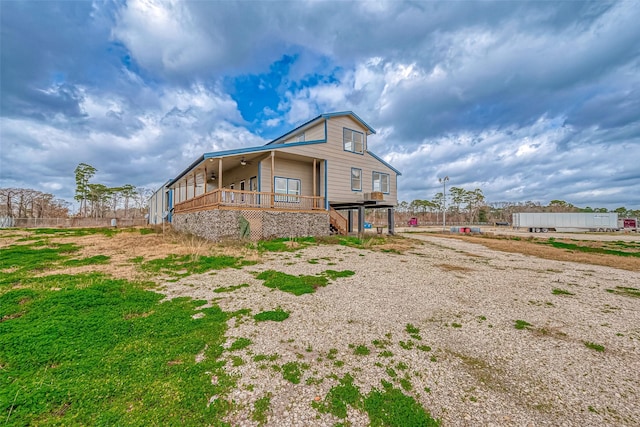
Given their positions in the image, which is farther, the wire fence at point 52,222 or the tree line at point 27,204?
the tree line at point 27,204

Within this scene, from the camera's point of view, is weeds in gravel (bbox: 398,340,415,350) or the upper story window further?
the upper story window

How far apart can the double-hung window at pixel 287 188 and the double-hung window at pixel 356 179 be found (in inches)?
155

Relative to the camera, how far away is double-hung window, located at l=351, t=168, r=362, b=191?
1885 centimetres

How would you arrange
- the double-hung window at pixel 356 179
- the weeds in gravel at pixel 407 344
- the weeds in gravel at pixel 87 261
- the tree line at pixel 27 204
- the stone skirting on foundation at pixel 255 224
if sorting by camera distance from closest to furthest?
the weeds in gravel at pixel 407 344
the weeds in gravel at pixel 87 261
the stone skirting on foundation at pixel 255 224
the double-hung window at pixel 356 179
the tree line at pixel 27 204

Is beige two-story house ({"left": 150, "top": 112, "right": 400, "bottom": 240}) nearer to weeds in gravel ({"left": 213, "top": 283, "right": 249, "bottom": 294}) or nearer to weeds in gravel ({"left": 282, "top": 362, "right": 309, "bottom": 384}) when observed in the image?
weeds in gravel ({"left": 213, "top": 283, "right": 249, "bottom": 294})

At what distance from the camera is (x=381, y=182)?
20719 mm

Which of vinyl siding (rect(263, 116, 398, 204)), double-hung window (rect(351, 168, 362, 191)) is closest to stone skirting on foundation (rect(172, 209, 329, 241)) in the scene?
vinyl siding (rect(263, 116, 398, 204))

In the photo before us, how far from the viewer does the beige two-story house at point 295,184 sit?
45.6ft

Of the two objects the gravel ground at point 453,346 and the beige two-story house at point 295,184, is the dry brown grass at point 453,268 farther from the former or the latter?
the beige two-story house at point 295,184

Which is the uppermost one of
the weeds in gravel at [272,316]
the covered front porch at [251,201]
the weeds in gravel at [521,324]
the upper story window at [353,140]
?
the upper story window at [353,140]

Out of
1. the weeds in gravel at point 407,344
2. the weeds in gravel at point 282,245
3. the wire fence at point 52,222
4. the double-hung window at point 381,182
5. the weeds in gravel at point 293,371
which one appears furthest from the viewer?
the wire fence at point 52,222

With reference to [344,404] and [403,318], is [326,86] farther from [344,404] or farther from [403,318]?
[344,404]

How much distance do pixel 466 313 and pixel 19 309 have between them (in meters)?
8.29

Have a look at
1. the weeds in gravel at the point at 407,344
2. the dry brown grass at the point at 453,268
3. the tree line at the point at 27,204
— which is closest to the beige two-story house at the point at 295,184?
the dry brown grass at the point at 453,268
